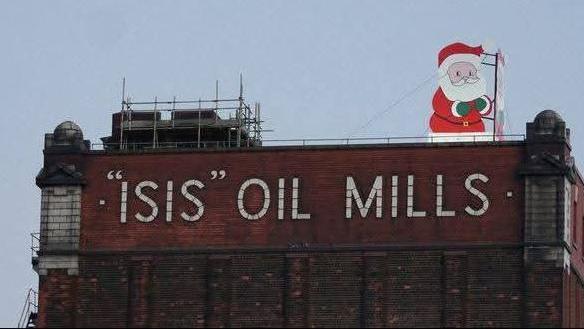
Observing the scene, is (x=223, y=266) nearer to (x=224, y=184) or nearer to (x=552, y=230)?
(x=224, y=184)

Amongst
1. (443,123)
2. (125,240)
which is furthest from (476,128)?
(125,240)

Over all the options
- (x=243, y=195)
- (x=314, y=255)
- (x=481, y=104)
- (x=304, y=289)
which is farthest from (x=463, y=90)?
(x=304, y=289)

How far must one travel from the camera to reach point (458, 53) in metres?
121

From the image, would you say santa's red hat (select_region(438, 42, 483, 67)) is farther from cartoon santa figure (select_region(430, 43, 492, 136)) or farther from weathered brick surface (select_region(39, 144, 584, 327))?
weathered brick surface (select_region(39, 144, 584, 327))

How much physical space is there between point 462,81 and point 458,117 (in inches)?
72.7

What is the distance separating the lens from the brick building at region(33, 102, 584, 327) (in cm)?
10994

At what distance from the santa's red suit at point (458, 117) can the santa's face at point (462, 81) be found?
32cm

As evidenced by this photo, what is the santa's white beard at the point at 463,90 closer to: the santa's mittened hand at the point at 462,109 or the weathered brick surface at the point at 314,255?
the santa's mittened hand at the point at 462,109

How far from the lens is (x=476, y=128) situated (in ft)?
390

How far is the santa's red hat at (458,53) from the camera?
120 metres

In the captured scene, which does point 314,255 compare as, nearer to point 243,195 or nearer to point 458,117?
point 243,195

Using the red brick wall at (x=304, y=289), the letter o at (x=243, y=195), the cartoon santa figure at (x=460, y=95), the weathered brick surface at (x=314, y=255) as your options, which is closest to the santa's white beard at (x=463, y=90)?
the cartoon santa figure at (x=460, y=95)

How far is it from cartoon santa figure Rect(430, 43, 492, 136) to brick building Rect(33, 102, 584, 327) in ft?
23.8

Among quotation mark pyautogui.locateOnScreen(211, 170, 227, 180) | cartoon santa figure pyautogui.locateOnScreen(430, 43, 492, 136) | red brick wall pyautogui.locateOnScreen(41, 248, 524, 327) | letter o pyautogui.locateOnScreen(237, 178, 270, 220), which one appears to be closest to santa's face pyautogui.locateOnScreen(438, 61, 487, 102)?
cartoon santa figure pyautogui.locateOnScreen(430, 43, 492, 136)
